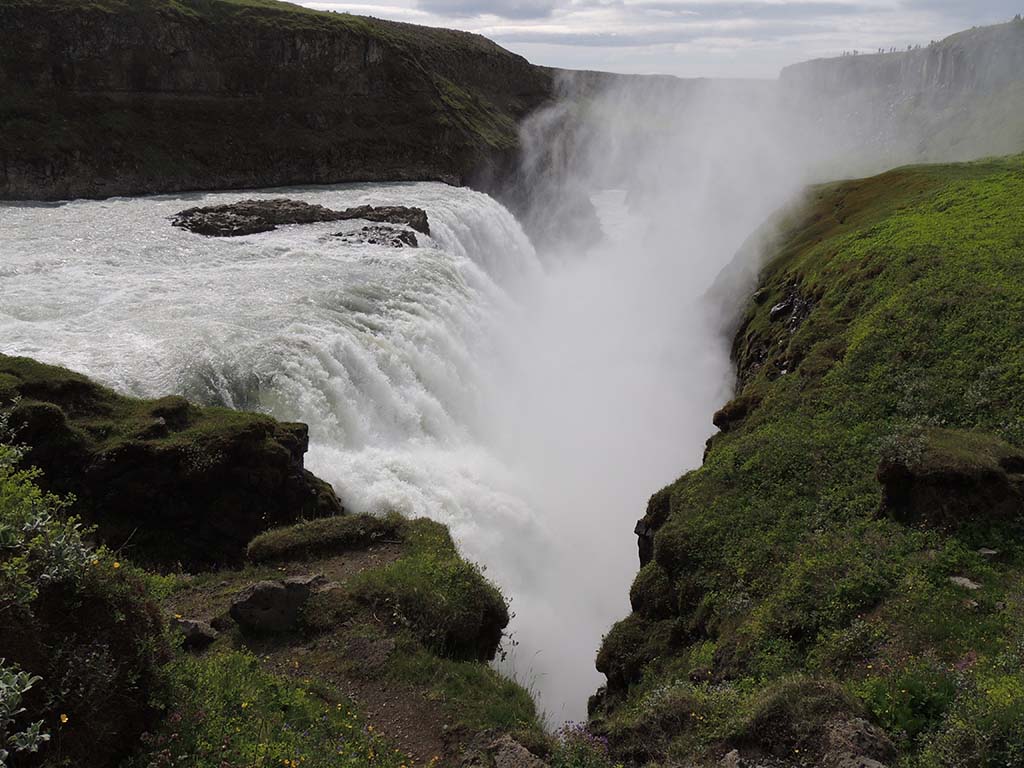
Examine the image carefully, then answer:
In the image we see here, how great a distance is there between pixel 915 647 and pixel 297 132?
206 feet

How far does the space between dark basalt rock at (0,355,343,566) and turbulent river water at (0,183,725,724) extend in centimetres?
277

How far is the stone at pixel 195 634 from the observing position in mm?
10352

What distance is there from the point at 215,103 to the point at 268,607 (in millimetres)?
58502

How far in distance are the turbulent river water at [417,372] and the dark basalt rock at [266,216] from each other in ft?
4.10

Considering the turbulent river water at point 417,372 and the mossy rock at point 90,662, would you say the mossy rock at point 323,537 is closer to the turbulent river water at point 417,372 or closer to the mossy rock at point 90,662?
the turbulent river water at point 417,372

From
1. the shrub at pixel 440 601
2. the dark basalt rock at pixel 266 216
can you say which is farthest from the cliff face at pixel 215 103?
the shrub at pixel 440 601

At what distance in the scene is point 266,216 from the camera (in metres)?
39.6

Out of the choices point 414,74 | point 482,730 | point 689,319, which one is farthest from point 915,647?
point 414,74

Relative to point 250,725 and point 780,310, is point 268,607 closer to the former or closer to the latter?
point 250,725

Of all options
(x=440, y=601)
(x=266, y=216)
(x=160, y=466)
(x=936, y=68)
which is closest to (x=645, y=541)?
(x=440, y=601)

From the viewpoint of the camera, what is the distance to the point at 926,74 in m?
109

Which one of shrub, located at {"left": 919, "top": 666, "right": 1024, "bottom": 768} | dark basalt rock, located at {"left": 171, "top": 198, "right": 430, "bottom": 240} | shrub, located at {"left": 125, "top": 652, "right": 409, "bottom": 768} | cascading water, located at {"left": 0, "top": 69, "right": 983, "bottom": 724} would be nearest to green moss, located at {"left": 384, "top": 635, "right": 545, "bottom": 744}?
shrub, located at {"left": 125, "top": 652, "right": 409, "bottom": 768}

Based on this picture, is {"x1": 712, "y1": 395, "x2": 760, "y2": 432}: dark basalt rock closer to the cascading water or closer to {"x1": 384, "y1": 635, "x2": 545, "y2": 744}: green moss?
the cascading water

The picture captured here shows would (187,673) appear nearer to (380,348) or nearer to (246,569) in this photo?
(246,569)
